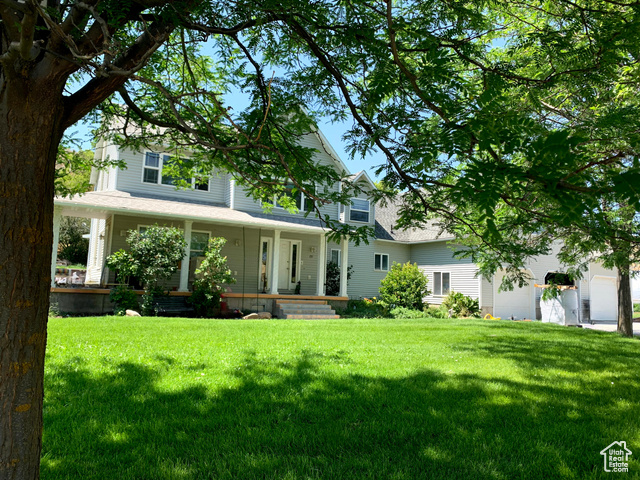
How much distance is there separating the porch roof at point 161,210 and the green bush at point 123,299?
2784 millimetres

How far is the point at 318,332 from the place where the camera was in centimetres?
1105

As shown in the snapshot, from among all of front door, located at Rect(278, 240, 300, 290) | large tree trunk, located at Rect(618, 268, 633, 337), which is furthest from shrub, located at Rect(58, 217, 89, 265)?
large tree trunk, located at Rect(618, 268, 633, 337)

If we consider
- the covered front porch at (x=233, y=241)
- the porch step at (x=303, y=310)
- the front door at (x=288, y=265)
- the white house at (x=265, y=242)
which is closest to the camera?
the covered front porch at (x=233, y=241)

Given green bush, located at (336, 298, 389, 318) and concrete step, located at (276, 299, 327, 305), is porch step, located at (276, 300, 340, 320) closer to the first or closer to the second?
concrete step, located at (276, 299, 327, 305)

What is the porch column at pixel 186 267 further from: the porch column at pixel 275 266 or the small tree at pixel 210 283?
the porch column at pixel 275 266

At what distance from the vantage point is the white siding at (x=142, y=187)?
17438 mm

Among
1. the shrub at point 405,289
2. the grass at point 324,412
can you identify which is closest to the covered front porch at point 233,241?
the shrub at point 405,289

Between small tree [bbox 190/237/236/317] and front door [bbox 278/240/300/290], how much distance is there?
16.6 ft

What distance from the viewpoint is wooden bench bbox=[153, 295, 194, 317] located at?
14922mm

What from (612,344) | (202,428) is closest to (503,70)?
(202,428)

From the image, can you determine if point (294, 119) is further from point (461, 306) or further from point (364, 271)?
point (364, 271)

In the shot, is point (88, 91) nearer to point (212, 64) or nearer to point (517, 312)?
point (212, 64)

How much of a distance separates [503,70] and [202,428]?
4.52 metres

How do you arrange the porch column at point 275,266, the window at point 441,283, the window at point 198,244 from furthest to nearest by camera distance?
the window at point 441,283 < the porch column at point 275,266 < the window at point 198,244
